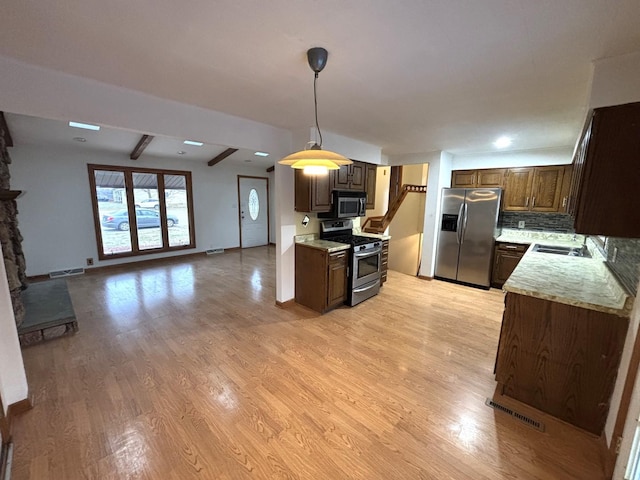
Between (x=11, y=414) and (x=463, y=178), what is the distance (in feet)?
20.4

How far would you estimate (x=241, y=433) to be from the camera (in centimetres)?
172

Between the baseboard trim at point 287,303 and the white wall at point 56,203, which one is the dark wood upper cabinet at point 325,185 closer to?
the baseboard trim at point 287,303

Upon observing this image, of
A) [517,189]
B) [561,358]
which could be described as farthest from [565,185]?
[561,358]

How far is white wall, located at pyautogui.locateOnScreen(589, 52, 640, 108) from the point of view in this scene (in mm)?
1576

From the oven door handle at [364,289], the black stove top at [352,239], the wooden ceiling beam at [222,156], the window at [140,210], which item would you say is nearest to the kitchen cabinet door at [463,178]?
the black stove top at [352,239]

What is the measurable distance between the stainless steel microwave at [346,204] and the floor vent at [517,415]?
265 cm

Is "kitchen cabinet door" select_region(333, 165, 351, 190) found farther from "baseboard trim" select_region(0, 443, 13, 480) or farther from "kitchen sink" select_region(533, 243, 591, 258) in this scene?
"baseboard trim" select_region(0, 443, 13, 480)

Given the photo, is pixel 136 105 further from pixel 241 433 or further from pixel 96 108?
pixel 241 433

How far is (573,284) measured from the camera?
2037 millimetres

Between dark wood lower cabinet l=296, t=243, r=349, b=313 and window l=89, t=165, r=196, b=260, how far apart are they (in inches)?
167

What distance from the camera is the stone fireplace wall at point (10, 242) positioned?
102 inches

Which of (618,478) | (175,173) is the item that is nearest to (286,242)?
(618,478)

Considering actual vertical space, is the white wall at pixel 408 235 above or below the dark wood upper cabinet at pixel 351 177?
below

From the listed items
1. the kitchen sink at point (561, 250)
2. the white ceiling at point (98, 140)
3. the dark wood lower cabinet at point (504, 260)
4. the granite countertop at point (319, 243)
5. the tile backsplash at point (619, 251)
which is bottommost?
the dark wood lower cabinet at point (504, 260)
